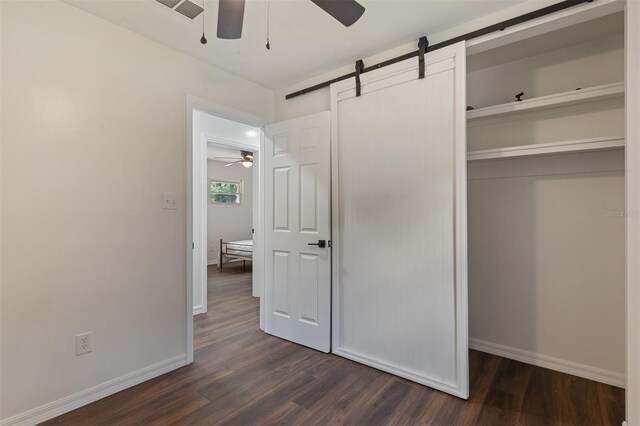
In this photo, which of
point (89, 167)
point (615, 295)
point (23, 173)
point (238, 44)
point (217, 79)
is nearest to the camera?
point (23, 173)

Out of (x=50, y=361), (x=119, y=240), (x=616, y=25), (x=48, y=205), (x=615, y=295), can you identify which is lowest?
(x=50, y=361)

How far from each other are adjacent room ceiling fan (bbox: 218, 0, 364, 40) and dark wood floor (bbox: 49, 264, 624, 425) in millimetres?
2160

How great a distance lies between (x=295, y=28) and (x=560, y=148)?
2.03 m

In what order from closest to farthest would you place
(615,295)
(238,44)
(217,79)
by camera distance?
(615,295), (238,44), (217,79)

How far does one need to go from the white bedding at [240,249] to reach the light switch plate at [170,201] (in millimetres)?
3917

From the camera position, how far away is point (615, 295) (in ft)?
7.25

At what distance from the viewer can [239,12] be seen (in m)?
1.42

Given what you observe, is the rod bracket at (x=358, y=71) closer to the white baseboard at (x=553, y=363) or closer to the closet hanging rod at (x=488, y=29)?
the closet hanging rod at (x=488, y=29)

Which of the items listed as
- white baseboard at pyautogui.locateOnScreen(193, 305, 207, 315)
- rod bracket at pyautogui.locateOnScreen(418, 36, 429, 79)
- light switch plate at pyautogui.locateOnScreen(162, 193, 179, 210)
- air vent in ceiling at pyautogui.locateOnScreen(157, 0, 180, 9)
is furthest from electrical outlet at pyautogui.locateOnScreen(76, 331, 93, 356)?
rod bracket at pyautogui.locateOnScreen(418, 36, 429, 79)

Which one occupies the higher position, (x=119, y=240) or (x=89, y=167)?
(x=89, y=167)

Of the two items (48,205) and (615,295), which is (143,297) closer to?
(48,205)

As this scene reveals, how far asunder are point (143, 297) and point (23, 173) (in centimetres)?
107

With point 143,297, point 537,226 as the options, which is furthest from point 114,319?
point 537,226

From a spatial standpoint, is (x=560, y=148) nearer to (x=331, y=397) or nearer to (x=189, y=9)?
(x=331, y=397)
